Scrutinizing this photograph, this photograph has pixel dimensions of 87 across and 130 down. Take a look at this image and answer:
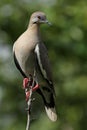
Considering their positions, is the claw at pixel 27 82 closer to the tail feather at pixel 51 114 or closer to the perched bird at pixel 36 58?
the perched bird at pixel 36 58

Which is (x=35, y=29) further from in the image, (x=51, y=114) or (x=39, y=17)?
(x=51, y=114)

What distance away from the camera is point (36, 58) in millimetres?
6820

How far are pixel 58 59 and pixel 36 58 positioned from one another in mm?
3564

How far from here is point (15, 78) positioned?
36.6 feet

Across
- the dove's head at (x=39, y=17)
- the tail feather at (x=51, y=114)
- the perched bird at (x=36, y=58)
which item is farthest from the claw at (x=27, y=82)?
the dove's head at (x=39, y=17)

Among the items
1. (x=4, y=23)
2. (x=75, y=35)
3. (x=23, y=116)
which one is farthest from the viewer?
(x=23, y=116)

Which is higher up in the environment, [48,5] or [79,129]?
[48,5]

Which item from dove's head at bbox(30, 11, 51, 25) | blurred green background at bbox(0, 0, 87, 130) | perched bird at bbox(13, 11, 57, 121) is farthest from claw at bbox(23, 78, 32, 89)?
blurred green background at bbox(0, 0, 87, 130)

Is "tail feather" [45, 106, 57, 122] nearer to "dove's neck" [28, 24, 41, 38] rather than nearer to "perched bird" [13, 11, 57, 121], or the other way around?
"perched bird" [13, 11, 57, 121]

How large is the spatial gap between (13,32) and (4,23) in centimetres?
19

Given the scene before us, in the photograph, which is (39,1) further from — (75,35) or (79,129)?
(79,129)

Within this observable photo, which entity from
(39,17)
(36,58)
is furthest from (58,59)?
(39,17)

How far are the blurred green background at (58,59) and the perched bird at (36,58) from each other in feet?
8.38

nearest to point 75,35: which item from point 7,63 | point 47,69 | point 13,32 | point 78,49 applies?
point 78,49
